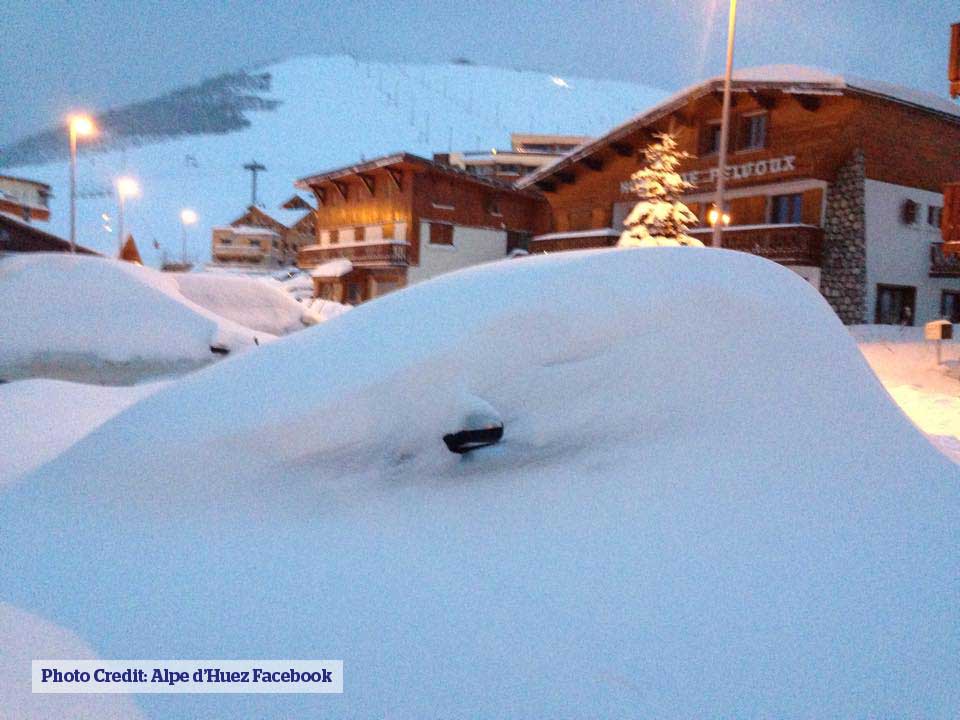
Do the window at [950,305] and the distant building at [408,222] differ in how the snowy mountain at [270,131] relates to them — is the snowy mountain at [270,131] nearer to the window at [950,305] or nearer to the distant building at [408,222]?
the distant building at [408,222]

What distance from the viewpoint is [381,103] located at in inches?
6191

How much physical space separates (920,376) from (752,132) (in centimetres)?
1202

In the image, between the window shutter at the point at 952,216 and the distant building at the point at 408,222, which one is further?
the distant building at the point at 408,222

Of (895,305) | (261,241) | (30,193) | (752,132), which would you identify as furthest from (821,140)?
(30,193)

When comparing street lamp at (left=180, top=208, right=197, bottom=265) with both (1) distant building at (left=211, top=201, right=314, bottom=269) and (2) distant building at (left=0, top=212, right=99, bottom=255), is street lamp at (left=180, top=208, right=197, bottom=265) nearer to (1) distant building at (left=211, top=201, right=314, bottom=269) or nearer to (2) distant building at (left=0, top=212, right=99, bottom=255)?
(1) distant building at (left=211, top=201, right=314, bottom=269)

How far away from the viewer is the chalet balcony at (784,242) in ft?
59.0

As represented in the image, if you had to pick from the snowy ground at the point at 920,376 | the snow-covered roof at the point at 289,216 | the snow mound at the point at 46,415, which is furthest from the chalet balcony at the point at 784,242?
the snow-covered roof at the point at 289,216

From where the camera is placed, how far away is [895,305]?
19219mm

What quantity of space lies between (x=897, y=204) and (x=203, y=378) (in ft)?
69.0

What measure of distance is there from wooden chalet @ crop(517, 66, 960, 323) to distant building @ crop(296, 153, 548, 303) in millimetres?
10096

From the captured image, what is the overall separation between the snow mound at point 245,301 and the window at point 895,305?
17.4 meters

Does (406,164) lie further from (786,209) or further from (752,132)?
(786,209)

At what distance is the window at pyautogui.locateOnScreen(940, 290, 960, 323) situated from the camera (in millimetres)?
20000

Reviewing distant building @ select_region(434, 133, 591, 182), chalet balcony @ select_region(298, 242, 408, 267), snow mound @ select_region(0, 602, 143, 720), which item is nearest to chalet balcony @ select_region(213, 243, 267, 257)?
distant building @ select_region(434, 133, 591, 182)
